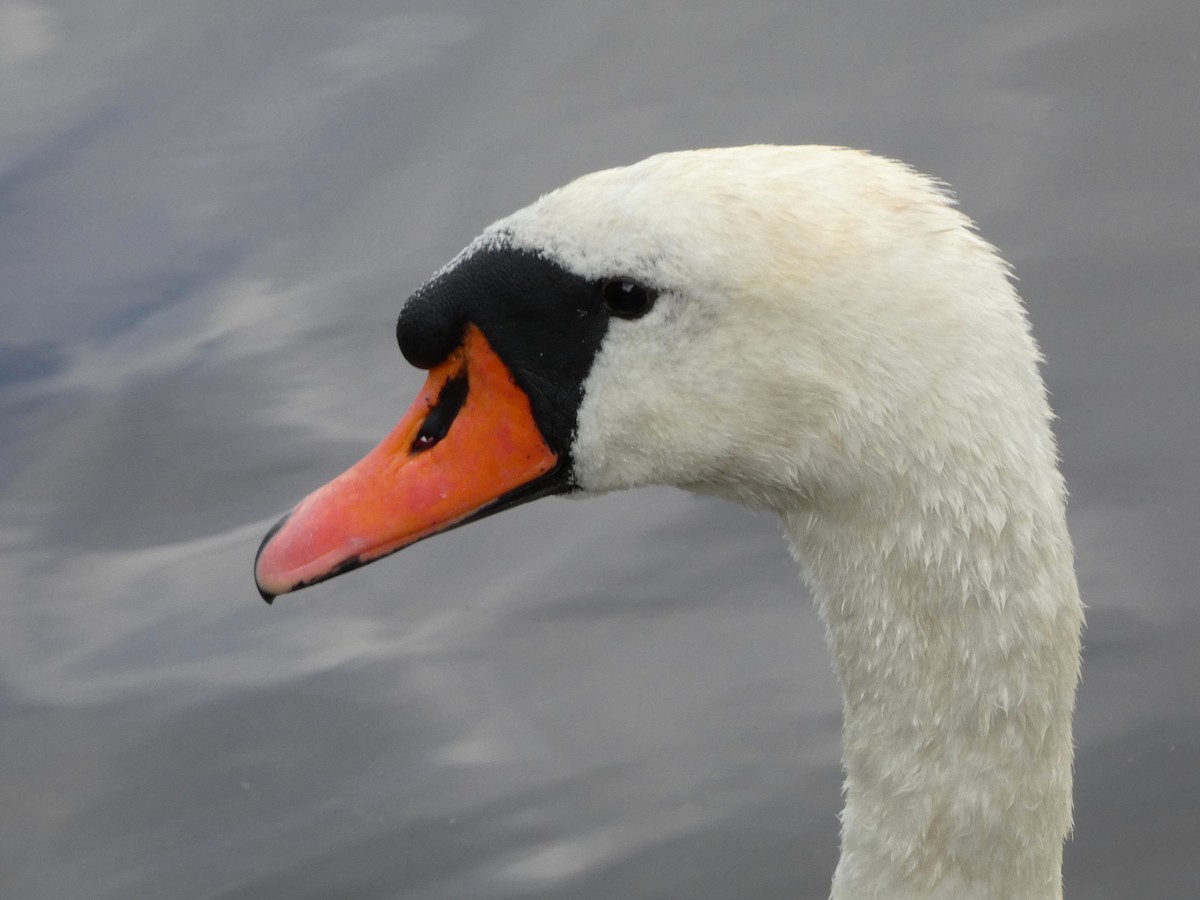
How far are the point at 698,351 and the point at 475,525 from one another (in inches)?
125

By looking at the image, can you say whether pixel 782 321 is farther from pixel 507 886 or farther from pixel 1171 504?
pixel 1171 504

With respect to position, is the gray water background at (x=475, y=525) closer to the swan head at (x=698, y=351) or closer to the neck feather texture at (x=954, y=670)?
the neck feather texture at (x=954, y=670)

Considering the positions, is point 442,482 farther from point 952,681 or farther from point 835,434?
point 952,681

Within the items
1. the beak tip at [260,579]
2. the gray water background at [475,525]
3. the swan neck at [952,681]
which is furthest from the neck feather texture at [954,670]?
the gray water background at [475,525]

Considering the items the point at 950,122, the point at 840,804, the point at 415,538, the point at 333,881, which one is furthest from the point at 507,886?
the point at 950,122

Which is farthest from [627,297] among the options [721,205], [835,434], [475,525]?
[475,525]

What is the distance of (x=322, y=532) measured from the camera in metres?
3.30

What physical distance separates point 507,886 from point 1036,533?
2676 millimetres

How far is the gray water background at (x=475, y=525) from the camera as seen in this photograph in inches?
209

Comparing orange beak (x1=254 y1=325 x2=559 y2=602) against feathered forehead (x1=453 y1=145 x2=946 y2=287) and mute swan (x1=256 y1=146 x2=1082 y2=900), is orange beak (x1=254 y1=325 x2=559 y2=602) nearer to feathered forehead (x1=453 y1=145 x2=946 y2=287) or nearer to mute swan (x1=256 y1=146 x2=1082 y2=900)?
mute swan (x1=256 y1=146 x2=1082 y2=900)

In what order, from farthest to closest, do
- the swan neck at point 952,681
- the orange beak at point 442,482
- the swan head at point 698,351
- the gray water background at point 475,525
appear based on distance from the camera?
the gray water background at point 475,525 → the orange beak at point 442,482 → the swan neck at point 952,681 → the swan head at point 698,351

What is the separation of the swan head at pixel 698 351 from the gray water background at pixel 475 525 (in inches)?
85.3

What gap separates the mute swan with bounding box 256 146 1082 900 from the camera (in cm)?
282

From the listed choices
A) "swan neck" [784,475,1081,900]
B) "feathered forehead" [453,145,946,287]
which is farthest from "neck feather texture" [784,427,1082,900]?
"feathered forehead" [453,145,946,287]
